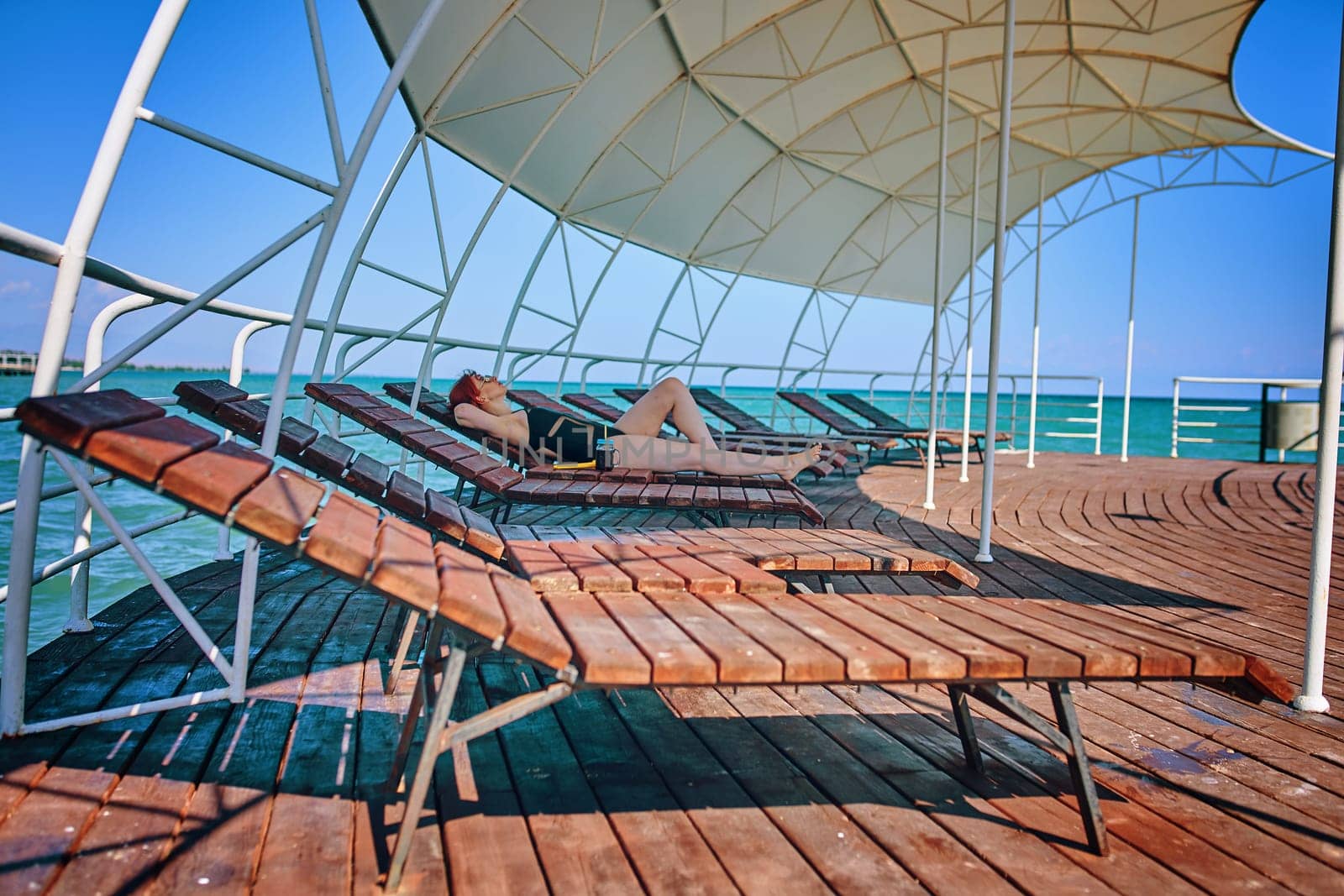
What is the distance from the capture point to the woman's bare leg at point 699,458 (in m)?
4.85

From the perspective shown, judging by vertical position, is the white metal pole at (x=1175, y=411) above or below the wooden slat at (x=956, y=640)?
above

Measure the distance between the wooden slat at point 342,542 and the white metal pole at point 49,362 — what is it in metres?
0.75

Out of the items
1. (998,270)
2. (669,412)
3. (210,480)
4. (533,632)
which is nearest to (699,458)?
(669,412)

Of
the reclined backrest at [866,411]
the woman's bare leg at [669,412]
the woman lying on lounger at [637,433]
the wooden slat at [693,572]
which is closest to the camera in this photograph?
the wooden slat at [693,572]

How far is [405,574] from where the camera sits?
133 centimetres

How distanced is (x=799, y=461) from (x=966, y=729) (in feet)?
9.99

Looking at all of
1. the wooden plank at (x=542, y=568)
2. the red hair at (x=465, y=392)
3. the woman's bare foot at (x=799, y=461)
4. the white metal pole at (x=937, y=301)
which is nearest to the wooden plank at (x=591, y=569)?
the wooden plank at (x=542, y=568)

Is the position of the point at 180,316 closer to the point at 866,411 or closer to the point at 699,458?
the point at 699,458

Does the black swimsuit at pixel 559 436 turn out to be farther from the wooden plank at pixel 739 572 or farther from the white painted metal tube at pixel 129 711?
the white painted metal tube at pixel 129 711

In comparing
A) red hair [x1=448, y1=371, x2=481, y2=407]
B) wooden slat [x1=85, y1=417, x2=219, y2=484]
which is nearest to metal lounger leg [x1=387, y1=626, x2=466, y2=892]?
wooden slat [x1=85, y1=417, x2=219, y2=484]

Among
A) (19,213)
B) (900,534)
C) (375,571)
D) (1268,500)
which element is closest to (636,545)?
(375,571)

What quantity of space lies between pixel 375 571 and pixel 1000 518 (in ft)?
17.3

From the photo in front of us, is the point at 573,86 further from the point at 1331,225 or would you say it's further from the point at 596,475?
the point at 1331,225

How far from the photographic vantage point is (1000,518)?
19.2 ft
